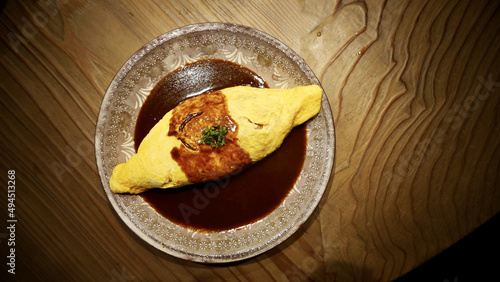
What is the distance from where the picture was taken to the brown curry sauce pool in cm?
215

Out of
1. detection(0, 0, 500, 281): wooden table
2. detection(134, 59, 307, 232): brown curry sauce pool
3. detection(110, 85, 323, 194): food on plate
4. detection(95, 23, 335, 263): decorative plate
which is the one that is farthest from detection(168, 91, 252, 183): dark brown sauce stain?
detection(0, 0, 500, 281): wooden table

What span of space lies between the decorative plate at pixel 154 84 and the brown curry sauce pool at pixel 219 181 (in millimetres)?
57

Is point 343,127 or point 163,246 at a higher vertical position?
point 343,127

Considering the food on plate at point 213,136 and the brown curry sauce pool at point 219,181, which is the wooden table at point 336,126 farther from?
the food on plate at point 213,136

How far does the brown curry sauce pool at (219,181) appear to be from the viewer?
2146mm

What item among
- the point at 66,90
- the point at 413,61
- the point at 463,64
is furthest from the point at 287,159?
the point at 66,90

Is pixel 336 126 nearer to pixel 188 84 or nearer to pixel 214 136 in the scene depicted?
pixel 214 136

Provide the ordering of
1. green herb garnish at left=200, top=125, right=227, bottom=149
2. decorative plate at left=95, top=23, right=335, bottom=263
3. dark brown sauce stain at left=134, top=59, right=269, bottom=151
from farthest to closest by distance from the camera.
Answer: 1. dark brown sauce stain at left=134, top=59, right=269, bottom=151
2. decorative plate at left=95, top=23, right=335, bottom=263
3. green herb garnish at left=200, top=125, right=227, bottom=149

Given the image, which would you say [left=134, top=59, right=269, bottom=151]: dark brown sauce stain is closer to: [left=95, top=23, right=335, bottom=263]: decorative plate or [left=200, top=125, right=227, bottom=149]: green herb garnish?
[left=95, top=23, right=335, bottom=263]: decorative plate

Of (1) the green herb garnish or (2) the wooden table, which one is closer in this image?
(1) the green herb garnish

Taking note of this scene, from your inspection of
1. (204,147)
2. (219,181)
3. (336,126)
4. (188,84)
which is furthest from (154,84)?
(336,126)

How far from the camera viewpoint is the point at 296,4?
7.37 ft

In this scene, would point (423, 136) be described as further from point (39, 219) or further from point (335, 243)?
point (39, 219)

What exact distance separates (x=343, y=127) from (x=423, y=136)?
704mm
